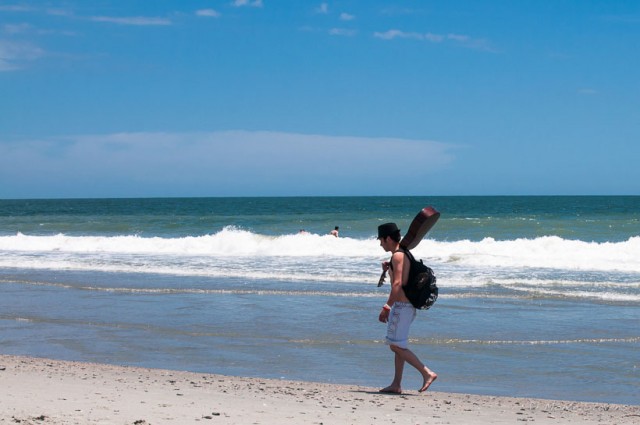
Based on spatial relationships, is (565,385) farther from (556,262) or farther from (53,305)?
(556,262)

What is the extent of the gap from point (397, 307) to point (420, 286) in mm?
342

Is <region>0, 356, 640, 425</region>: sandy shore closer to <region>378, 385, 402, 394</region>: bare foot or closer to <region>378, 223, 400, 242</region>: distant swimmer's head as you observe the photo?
<region>378, 385, 402, 394</region>: bare foot

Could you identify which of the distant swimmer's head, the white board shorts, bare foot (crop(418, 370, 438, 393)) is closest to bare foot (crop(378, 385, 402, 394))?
bare foot (crop(418, 370, 438, 393))

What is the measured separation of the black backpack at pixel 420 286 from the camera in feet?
22.7

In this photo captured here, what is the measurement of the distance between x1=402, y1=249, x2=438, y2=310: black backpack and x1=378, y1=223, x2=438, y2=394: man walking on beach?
0.05 meters

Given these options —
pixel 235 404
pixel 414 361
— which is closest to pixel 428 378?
pixel 414 361

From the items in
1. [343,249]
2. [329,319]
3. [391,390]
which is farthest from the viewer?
[343,249]

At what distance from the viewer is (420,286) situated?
6.94 m

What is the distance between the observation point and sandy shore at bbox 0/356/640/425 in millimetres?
5836

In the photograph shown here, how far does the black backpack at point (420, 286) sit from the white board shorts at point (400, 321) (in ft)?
0.39

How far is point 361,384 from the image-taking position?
26.0 feet

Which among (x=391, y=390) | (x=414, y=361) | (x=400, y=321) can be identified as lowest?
(x=391, y=390)

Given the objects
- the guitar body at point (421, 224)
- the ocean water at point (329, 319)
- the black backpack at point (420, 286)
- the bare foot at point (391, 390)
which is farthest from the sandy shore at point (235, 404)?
the guitar body at point (421, 224)

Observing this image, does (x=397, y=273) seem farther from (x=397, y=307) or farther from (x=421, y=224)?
(x=421, y=224)
